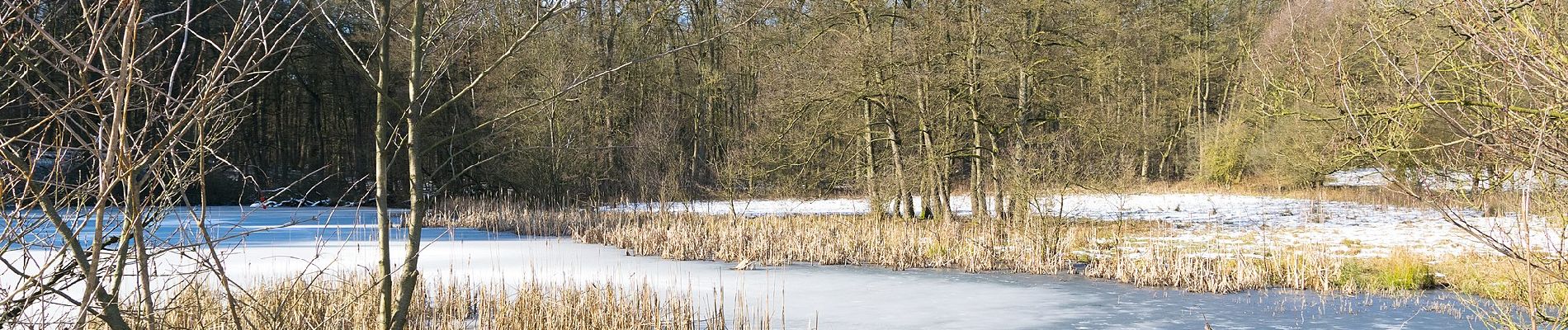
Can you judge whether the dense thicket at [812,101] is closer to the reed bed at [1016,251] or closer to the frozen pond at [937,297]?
the reed bed at [1016,251]

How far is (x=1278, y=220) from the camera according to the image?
51.7 ft

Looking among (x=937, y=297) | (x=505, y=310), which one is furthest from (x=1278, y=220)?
(x=505, y=310)

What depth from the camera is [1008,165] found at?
1254cm

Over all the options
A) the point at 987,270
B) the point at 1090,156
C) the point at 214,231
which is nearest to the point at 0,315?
the point at 987,270

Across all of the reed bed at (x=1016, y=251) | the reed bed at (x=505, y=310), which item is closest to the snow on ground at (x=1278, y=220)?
the reed bed at (x=1016, y=251)

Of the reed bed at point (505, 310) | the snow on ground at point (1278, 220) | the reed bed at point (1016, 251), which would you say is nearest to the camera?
the reed bed at point (505, 310)

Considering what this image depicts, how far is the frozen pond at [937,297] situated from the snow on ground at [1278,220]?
1430 millimetres

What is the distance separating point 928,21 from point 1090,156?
2756 millimetres

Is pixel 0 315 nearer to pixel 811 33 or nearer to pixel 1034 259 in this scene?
pixel 1034 259

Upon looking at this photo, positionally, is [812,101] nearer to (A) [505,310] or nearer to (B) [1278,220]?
(B) [1278,220]

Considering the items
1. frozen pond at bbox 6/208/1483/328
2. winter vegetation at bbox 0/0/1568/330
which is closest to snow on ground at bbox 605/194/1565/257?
winter vegetation at bbox 0/0/1568/330

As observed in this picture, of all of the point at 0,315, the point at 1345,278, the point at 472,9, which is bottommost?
the point at 1345,278

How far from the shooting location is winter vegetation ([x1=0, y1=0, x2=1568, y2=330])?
9.21 feet

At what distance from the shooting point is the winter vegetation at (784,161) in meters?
2.81
